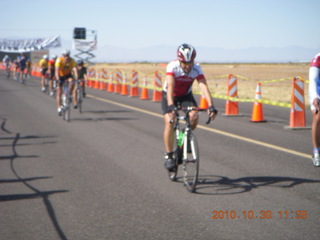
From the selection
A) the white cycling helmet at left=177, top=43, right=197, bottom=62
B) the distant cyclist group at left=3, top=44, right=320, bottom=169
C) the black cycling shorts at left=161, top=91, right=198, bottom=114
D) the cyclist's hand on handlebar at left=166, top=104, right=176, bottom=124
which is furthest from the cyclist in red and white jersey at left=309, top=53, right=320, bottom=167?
the cyclist's hand on handlebar at left=166, top=104, right=176, bottom=124

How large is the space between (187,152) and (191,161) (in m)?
0.19

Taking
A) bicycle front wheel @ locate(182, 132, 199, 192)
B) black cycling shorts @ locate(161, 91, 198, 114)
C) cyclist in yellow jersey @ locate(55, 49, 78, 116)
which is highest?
cyclist in yellow jersey @ locate(55, 49, 78, 116)

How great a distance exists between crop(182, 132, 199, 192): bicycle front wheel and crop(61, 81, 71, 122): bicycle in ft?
29.0

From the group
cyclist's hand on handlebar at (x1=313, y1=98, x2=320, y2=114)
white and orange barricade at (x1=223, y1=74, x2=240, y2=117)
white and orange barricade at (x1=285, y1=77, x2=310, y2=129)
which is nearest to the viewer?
cyclist's hand on handlebar at (x1=313, y1=98, x2=320, y2=114)

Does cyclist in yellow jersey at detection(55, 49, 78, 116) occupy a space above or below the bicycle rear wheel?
above

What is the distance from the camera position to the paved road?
205 inches

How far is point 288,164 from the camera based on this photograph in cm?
853

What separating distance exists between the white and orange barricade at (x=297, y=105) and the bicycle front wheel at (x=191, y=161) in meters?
6.70

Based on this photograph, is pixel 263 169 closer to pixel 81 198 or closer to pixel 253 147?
pixel 253 147

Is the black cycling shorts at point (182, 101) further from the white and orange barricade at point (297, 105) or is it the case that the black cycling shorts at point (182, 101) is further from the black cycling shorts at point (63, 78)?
the black cycling shorts at point (63, 78)

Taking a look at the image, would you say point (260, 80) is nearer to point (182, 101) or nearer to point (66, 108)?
point (66, 108)

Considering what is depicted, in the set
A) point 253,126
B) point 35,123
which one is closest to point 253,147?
point 253,126
